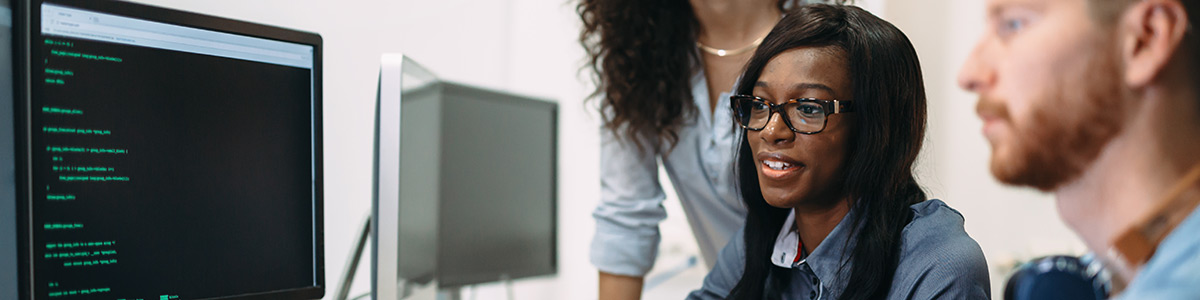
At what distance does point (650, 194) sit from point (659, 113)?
0.16m

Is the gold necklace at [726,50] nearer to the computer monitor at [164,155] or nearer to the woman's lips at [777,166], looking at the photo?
the woman's lips at [777,166]

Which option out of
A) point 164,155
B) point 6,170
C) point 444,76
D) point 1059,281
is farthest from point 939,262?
point 444,76

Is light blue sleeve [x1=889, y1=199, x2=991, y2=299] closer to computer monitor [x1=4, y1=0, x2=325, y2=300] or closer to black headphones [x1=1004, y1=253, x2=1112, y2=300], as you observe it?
black headphones [x1=1004, y1=253, x2=1112, y2=300]

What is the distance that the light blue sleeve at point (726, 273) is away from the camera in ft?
3.71

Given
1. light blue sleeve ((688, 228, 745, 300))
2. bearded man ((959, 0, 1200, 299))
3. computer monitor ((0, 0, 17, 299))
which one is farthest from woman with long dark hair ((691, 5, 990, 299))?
computer monitor ((0, 0, 17, 299))

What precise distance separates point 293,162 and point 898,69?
0.74 meters

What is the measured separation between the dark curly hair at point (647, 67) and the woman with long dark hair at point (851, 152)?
354mm

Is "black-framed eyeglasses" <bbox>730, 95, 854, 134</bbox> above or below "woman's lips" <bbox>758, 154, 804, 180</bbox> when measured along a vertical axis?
above

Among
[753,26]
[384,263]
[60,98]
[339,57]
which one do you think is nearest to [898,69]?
[753,26]

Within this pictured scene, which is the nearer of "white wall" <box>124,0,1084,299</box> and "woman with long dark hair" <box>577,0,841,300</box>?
"woman with long dark hair" <box>577,0,841,300</box>

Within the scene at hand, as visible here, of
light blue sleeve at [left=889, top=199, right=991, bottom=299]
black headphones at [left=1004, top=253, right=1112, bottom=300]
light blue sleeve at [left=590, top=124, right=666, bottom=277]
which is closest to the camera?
black headphones at [left=1004, top=253, right=1112, bottom=300]

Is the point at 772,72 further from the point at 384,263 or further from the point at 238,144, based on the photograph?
the point at 238,144

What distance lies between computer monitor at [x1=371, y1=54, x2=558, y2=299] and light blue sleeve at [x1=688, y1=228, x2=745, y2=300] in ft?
1.36

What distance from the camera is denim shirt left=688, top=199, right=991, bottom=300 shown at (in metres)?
0.83
